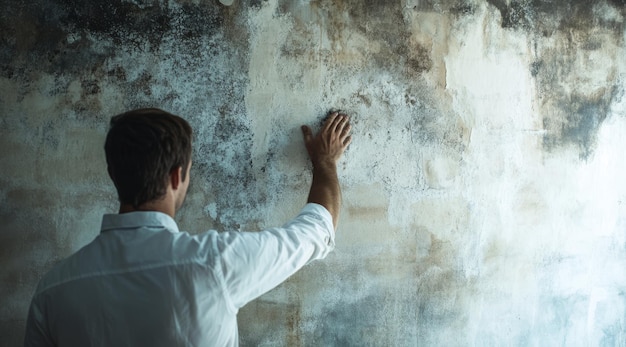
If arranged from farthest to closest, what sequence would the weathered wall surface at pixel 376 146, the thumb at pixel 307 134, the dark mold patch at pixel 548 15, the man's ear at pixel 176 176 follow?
the dark mold patch at pixel 548 15, the thumb at pixel 307 134, the weathered wall surface at pixel 376 146, the man's ear at pixel 176 176

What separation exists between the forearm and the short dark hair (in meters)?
0.58

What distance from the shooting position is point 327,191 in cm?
190

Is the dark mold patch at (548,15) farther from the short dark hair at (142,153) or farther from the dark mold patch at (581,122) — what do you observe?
the short dark hair at (142,153)

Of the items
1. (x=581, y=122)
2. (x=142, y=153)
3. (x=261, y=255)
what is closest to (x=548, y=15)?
(x=581, y=122)

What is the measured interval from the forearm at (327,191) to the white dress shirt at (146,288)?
456 millimetres

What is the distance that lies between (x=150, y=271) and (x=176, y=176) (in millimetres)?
277

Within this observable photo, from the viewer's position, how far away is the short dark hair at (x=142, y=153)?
1.38 metres

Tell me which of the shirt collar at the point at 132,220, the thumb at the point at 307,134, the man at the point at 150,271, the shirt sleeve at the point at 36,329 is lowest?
the shirt sleeve at the point at 36,329

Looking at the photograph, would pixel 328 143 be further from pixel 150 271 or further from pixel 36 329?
pixel 36 329

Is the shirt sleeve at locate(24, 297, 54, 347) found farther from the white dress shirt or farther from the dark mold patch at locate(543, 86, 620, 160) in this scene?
the dark mold patch at locate(543, 86, 620, 160)

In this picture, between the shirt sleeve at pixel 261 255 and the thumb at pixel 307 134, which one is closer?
the shirt sleeve at pixel 261 255

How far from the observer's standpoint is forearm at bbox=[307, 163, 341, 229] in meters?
1.81

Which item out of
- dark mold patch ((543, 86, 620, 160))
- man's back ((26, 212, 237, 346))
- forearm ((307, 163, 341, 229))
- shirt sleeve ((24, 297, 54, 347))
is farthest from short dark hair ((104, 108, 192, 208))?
dark mold patch ((543, 86, 620, 160))

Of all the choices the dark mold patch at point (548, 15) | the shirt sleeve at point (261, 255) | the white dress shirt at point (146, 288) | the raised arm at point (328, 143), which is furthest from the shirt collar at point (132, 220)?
the dark mold patch at point (548, 15)
